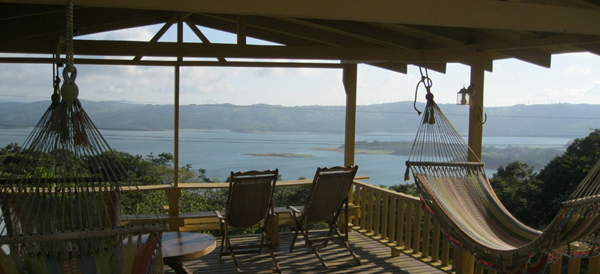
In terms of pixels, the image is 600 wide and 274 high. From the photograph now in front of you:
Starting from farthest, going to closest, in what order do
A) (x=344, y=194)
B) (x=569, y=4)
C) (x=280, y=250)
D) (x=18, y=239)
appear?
(x=280, y=250) → (x=344, y=194) → (x=569, y=4) → (x=18, y=239)

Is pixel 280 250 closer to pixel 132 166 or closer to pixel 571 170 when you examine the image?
pixel 132 166

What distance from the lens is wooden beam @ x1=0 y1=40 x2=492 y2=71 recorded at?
407cm

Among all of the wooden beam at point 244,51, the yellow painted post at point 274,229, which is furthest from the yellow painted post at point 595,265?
the yellow painted post at point 274,229

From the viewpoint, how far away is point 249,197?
4.64 metres

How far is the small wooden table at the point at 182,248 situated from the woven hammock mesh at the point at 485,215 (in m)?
1.67

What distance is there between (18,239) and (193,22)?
4313 mm

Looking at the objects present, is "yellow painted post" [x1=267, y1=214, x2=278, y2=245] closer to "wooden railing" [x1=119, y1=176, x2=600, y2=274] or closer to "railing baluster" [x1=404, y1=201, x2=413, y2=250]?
"wooden railing" [x1=119, y1=176, x2=600, y2=274]

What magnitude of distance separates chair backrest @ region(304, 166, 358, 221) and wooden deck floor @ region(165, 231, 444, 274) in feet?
1.50

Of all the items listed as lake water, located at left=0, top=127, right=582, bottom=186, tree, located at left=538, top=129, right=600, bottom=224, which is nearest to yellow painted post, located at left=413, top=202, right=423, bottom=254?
tree, located at left=538, top=129, right=600, bottom=224

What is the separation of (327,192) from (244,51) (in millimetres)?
1608

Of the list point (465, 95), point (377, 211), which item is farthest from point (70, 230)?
point (377, 211)

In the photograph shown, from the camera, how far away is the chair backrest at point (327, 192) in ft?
15.6

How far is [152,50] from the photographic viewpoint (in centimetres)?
429

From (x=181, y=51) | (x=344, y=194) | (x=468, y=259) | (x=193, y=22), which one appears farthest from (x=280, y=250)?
(x=193, y=22)
